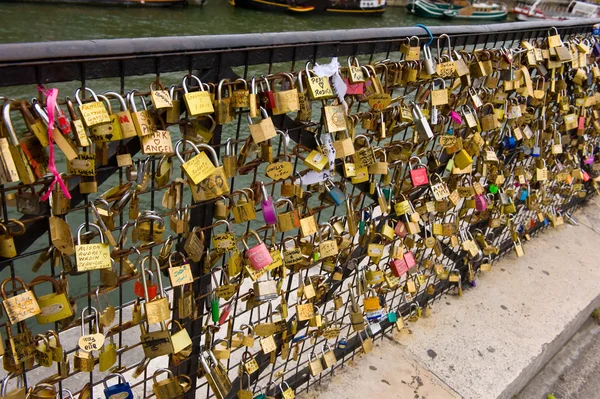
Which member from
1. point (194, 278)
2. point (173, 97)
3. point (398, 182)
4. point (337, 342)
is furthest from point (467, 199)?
point (173, 97)

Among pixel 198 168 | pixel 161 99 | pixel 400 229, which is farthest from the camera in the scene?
pixel 400 229

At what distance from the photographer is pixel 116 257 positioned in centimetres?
148

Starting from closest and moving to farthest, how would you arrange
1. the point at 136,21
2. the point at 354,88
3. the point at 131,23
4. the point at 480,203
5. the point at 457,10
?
the point at 354,88, the point at 480,203, the point at 131,23, the point at 136,21, the point at 457,10

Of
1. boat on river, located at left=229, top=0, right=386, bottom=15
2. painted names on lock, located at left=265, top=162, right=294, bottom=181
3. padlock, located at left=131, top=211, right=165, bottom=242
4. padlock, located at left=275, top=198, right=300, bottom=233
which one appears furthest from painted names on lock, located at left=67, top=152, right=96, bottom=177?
boat on river, located at left=229, top=0, right=386, bottom=15

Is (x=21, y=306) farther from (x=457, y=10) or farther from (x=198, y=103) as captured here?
(x=457, y=10)

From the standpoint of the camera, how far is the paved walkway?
2629 mm

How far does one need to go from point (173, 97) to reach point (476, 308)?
8.49ft

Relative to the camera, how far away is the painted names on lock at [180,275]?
1552mm

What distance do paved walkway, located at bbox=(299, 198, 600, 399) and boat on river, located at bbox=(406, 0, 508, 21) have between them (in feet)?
96.7

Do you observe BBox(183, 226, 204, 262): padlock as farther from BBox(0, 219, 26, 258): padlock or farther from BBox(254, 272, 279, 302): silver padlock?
BBox(0, 219, 26, 258): padlock

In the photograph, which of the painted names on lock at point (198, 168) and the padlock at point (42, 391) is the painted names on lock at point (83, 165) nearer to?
the painted names on lock at point (198, 168)

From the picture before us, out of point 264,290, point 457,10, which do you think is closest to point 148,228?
point 264,290

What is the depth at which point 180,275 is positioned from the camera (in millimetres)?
1571

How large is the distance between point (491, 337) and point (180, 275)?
218 centimetres
